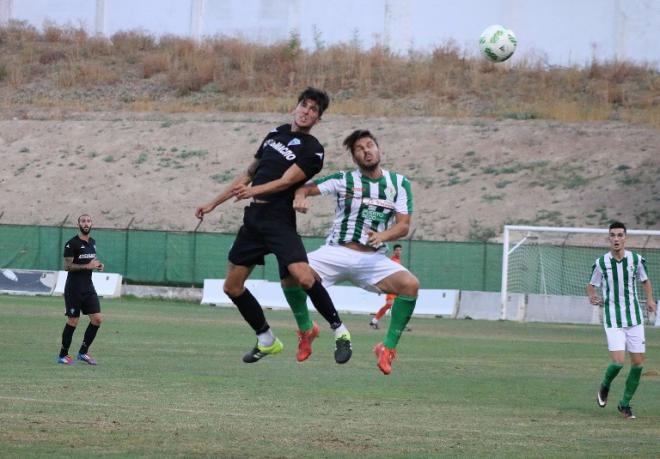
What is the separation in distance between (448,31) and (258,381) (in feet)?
143

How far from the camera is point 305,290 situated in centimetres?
1160

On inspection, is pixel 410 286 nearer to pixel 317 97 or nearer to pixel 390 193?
pixel 390 193

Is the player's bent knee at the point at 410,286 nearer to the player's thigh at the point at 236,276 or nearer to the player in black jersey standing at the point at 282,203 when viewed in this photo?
the player in black jersey standing at the point at 282,203

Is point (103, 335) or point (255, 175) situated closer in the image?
point (255, 175)

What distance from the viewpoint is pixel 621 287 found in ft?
52.9

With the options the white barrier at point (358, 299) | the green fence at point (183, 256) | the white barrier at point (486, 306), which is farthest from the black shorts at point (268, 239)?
the green fence at point (183, 256)

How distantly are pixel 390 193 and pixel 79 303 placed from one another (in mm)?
10182

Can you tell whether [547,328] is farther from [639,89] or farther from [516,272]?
[639,89]

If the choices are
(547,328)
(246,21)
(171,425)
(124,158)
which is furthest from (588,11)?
(171,425)

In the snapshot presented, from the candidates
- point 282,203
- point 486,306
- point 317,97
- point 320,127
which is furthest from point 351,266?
point 320,127

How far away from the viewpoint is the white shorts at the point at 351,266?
11.4 m

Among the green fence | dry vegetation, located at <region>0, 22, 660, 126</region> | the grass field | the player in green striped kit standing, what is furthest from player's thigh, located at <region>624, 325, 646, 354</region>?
dry vegetation, located at <region>0, 22, 660, 126</region>

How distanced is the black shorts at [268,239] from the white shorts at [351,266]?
21 cm

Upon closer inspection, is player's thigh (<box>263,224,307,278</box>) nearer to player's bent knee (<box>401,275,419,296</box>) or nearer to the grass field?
player's bent knee (<box>401,275,419,296</box>)
